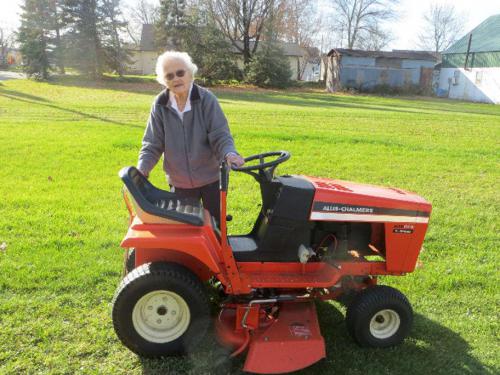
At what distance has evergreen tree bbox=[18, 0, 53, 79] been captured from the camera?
103 ft

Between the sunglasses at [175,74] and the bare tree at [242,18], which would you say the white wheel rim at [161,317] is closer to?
the sunglasses at [175,74]

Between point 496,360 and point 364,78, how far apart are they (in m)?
33.6

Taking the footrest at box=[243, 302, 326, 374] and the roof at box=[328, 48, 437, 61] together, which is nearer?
the footrest at box=[243, 302, 326, 374]

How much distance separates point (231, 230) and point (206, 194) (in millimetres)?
1421

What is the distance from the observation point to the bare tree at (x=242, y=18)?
35625 mm

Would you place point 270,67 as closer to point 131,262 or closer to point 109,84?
point 109,84

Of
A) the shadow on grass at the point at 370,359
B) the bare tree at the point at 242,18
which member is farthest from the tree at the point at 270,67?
the shadow on grass at the point at 370,359

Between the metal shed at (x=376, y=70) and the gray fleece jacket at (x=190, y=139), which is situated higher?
the metal shed at (x=376, y=70)

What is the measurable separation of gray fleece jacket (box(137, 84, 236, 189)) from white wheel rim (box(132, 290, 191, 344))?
1012 millimetres

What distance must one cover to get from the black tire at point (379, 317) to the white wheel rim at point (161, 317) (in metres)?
1.14

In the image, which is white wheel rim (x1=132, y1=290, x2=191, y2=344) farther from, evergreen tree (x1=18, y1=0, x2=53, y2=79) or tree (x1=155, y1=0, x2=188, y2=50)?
tree (x1=155, y1=0, x2=188, y2=50)

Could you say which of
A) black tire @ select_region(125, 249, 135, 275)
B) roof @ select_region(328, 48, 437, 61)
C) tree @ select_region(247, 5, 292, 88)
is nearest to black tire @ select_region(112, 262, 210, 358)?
black tire @ select_region(125, 249, 135, 275)

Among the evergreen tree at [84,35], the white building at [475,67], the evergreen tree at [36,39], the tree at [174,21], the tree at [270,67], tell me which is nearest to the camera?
the evergreen tree at [36,39]

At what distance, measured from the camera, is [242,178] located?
23.9ft
